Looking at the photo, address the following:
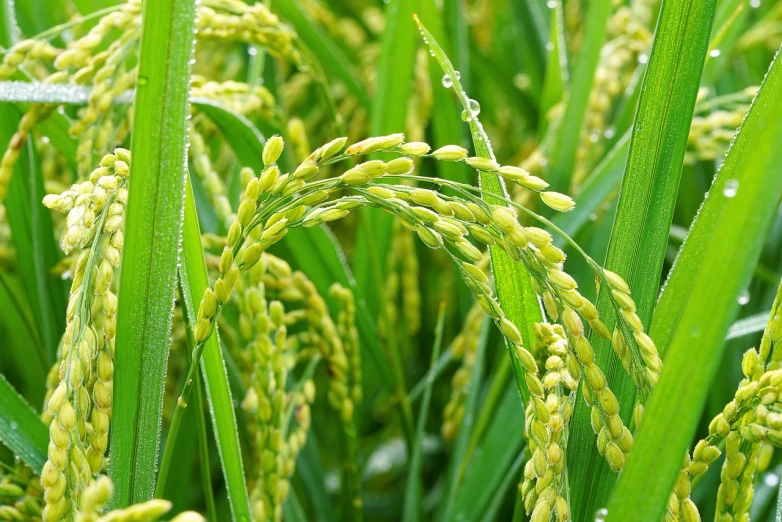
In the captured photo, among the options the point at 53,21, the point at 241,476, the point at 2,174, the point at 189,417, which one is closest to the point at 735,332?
the point at 241,476

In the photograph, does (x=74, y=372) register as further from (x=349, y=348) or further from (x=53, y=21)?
(x=53, y=21)

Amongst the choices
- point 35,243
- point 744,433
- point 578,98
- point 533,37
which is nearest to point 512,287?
point 744,433

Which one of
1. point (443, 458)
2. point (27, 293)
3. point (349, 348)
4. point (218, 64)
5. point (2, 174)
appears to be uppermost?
point (218, 64)

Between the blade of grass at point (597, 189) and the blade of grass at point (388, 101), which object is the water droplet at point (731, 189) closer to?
the blade of grass at point (597, 189)

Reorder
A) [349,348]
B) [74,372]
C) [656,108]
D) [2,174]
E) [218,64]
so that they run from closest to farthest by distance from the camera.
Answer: [74,372] → [656,108] → [2,174] → [349,348] → [218,64]

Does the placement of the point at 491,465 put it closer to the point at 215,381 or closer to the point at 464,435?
the point at 464,435

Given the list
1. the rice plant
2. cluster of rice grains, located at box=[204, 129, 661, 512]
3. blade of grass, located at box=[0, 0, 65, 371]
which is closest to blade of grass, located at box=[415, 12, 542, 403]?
the rice plant

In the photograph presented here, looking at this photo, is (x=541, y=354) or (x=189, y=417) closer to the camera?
(x=541, y=354)
